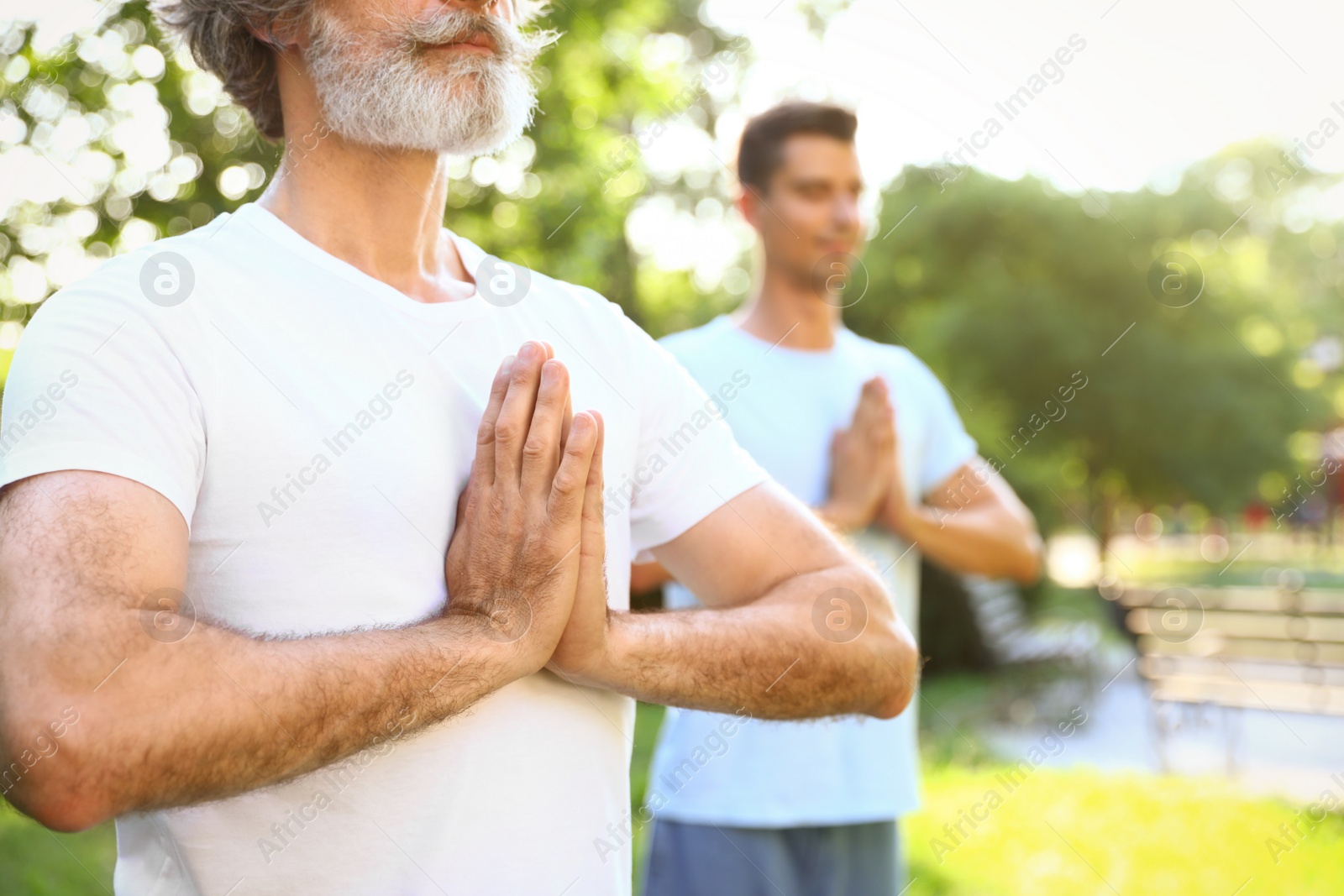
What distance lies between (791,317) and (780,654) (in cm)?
164

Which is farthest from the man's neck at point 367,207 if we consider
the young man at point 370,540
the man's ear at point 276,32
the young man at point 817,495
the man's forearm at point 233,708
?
the young man at point 817,495

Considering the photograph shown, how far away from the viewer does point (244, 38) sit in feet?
6.72

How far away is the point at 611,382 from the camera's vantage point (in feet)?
5.95

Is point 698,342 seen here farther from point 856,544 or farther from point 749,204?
point 856,544

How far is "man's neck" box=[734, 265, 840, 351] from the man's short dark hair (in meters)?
0.36

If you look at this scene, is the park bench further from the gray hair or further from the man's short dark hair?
the gray hair

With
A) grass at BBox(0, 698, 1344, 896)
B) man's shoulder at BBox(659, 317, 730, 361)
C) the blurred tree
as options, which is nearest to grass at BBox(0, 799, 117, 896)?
grass at BBox(0, 698, 1344, 896)

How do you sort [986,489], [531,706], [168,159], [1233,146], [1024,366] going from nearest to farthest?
1. [531,706]
2. [986,489]
3. [168,159]
4. [1024,366]
5. [1233,146]

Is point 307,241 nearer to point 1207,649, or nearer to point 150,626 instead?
point 150,626

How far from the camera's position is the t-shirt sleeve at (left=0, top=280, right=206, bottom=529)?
129 centimetres

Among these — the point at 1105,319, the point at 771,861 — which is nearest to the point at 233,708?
the point at 771,861

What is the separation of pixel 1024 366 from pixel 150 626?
17.6 metres

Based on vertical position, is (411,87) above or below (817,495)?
above

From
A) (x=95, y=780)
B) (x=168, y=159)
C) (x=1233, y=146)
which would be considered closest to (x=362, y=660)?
(x=95, y=780)
